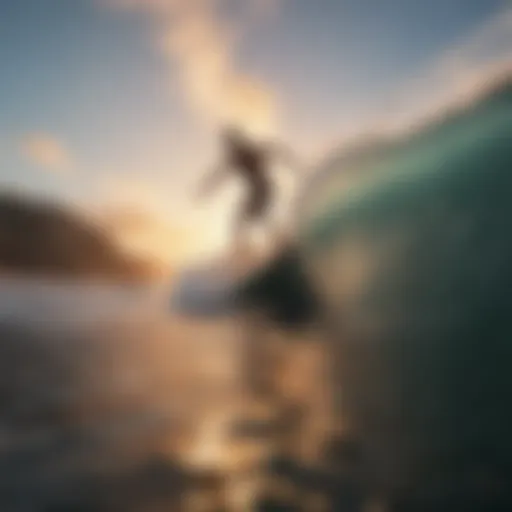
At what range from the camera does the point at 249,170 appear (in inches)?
50.9

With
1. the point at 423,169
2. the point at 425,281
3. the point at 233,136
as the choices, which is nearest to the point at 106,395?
the point at 233,136

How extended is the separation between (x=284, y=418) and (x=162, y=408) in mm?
281

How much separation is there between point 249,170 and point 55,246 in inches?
22.1

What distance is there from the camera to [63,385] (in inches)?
45.6

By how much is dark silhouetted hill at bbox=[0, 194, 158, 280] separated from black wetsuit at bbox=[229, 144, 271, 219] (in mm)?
321

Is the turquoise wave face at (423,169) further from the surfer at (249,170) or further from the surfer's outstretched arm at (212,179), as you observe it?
the surfer's outstretched arm at (212,179)

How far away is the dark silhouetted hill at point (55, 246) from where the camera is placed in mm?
1255

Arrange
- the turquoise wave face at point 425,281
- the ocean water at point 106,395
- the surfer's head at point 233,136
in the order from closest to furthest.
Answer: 1. the ocean water at point 106,395
2. the turquoise wave face at point 425,281
3. the surfer's head at point 233,136

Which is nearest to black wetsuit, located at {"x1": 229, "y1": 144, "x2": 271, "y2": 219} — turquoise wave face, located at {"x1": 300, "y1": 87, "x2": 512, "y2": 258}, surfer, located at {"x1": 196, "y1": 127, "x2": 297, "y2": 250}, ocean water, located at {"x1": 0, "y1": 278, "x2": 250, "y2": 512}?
surfer, located at {"x1": 196, "y1": 127, "x2": 297, "y2": 250}

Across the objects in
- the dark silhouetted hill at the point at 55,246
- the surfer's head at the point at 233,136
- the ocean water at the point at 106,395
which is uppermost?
the surfer's head at the point at 233,136

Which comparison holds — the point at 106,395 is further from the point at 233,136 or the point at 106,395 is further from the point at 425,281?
the point at 425,281

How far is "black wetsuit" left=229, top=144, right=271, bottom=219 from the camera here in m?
1.25

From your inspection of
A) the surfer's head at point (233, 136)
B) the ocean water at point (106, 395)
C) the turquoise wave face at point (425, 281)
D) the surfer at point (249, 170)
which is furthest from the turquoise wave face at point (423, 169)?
the ocean water at point (106, 395)

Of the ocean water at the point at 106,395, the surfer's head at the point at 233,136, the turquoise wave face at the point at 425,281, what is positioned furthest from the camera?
the surfer's head at the point at 233,136
